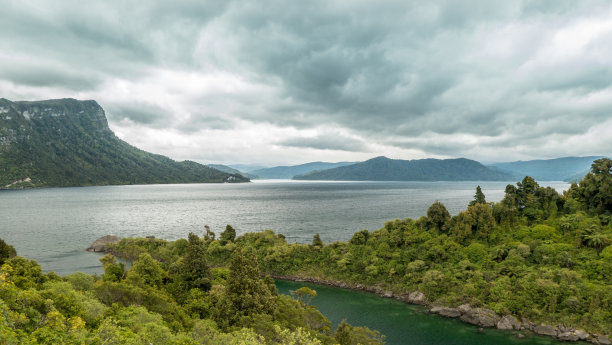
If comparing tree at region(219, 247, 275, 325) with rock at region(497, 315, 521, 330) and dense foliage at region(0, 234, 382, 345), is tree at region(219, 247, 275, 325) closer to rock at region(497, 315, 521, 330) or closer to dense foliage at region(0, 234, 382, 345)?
dense foliage at region(0, 234, 382, 345)

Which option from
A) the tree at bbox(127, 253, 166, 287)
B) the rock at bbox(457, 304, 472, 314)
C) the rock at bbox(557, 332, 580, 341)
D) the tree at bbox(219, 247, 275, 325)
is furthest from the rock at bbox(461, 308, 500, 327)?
the tree at bbox(127, 253, 166, 287)

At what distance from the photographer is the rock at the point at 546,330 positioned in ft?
162

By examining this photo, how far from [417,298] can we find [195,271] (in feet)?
151

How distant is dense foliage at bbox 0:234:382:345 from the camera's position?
23.1 meters

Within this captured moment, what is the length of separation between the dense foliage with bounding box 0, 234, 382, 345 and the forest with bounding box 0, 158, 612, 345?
0.17 m

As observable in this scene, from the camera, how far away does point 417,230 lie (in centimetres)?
8219

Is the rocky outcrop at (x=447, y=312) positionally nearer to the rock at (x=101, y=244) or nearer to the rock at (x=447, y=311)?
the rock at (x=447, y=311)

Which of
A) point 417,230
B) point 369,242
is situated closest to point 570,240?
point 417,230

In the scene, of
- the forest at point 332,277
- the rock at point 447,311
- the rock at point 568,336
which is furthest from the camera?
the rock at point 447,311

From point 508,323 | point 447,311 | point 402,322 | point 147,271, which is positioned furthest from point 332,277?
point 147,271

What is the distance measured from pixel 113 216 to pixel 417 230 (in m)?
164

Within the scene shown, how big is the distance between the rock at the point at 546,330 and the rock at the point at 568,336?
82 centimetres

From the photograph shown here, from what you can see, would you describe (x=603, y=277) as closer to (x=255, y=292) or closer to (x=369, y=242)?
(x=369, y=242)

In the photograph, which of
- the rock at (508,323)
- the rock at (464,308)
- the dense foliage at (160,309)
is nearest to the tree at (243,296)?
the dense foliage at (160,309)
